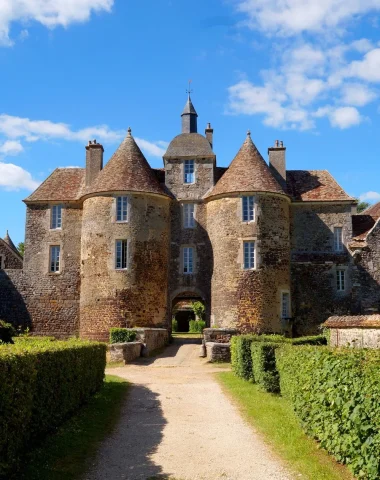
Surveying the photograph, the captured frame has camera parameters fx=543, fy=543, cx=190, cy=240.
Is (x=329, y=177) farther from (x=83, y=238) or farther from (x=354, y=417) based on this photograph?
(x=354, y=417)

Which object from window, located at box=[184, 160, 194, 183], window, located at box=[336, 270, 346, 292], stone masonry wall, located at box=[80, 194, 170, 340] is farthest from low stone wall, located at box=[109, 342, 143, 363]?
window, located at box=[336, 270, 346, 292]

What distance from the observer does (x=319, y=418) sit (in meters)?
8.59

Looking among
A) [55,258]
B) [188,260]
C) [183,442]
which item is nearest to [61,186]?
[55,258]

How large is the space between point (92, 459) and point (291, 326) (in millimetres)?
21685

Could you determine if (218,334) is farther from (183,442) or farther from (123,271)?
(183,442)

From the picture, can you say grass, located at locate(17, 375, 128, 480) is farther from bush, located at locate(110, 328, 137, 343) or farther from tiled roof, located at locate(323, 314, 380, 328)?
bush, located at locate(110, 328, 137, 343)

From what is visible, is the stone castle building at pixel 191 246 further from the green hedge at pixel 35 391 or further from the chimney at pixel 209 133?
the green hedge at pixel 35 391

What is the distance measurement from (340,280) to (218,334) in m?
8.69

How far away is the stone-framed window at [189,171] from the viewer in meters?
31.1

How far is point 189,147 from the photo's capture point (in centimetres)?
3128

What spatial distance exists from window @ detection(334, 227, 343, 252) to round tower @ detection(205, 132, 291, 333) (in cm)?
337

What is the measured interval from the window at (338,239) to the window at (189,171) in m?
8.70

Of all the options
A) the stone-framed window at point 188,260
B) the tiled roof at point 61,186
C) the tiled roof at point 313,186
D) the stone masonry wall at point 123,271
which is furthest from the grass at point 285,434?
the tiled roof at point 61,186

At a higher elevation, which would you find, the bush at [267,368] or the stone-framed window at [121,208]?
the stone-framed window at [121,208]
